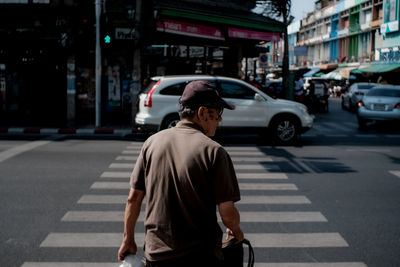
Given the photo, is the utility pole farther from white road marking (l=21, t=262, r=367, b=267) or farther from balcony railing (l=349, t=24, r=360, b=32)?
balcony railing (l=349, t=24, r=360, b=32)

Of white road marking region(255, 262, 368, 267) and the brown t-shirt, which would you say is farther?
white road marking region(255, 262, 368, 267)

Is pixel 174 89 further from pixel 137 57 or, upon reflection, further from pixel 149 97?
pixel 137 57

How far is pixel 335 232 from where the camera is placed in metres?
6.38

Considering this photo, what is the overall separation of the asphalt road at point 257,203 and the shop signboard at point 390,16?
32620 millimetres

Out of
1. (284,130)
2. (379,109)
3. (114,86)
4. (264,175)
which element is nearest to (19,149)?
(264,175)

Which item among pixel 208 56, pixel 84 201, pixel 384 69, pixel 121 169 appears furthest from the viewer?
pixel 384 69

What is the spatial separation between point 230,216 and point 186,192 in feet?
0.86

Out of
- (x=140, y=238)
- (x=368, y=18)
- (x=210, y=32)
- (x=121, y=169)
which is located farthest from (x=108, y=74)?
(x=368, y=18)

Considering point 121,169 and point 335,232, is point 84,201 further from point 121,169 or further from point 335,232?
point 335,232

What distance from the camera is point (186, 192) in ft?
9.64

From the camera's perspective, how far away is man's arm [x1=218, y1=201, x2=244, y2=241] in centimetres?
295

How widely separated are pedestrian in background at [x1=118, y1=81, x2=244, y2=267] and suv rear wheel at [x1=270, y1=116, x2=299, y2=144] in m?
11.8

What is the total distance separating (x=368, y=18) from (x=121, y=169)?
46.4 m

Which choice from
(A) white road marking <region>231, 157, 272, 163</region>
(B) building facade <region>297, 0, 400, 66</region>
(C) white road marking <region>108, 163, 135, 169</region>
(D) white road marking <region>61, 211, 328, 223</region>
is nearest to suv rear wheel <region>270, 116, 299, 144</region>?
(A) white road marking <region>231, 157, 272, 163</region>
